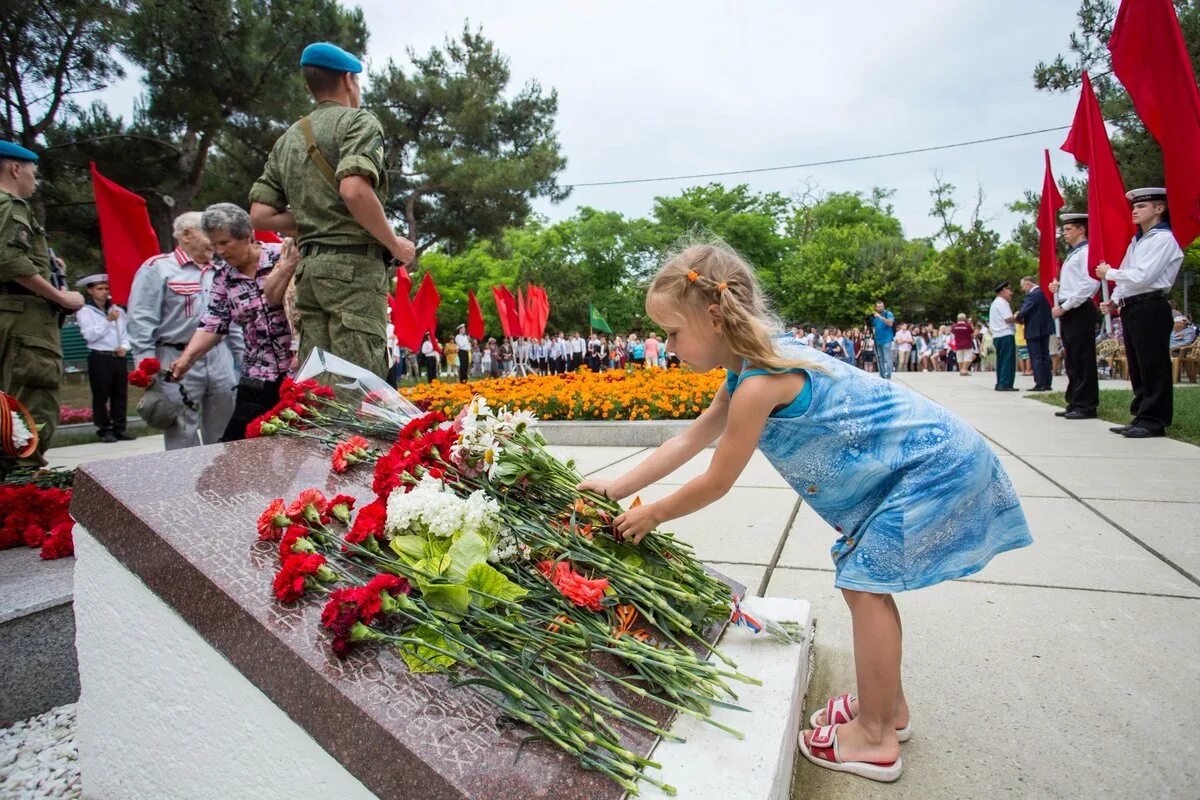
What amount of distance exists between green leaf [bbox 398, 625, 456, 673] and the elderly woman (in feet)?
8.32

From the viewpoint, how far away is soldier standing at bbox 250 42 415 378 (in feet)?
10.2

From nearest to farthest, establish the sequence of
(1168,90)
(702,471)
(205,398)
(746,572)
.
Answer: (746,572)
(205,398)
(1168,90)
(702,471)

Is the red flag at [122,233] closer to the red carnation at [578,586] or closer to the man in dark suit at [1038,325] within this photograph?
the red carnation at [578,586]

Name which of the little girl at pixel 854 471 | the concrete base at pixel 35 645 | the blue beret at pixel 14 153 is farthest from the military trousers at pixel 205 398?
the little girl at pixel 854 471

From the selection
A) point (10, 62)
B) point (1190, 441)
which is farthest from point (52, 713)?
point (10, 62)

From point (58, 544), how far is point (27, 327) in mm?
2012

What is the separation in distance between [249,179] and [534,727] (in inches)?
709

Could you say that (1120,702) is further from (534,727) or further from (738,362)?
(534,727)

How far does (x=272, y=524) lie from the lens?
1.71 metres

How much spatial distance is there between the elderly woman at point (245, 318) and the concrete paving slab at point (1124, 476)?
4550mm

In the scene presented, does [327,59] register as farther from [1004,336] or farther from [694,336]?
[1004,336]

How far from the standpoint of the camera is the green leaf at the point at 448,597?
1434mm

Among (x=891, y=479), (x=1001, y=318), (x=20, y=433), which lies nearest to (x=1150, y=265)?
(x=891, y=479)

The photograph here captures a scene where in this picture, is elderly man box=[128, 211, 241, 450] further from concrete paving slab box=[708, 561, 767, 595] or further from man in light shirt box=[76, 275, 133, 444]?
man in light shirt box=[76, 275, 133, 444]
